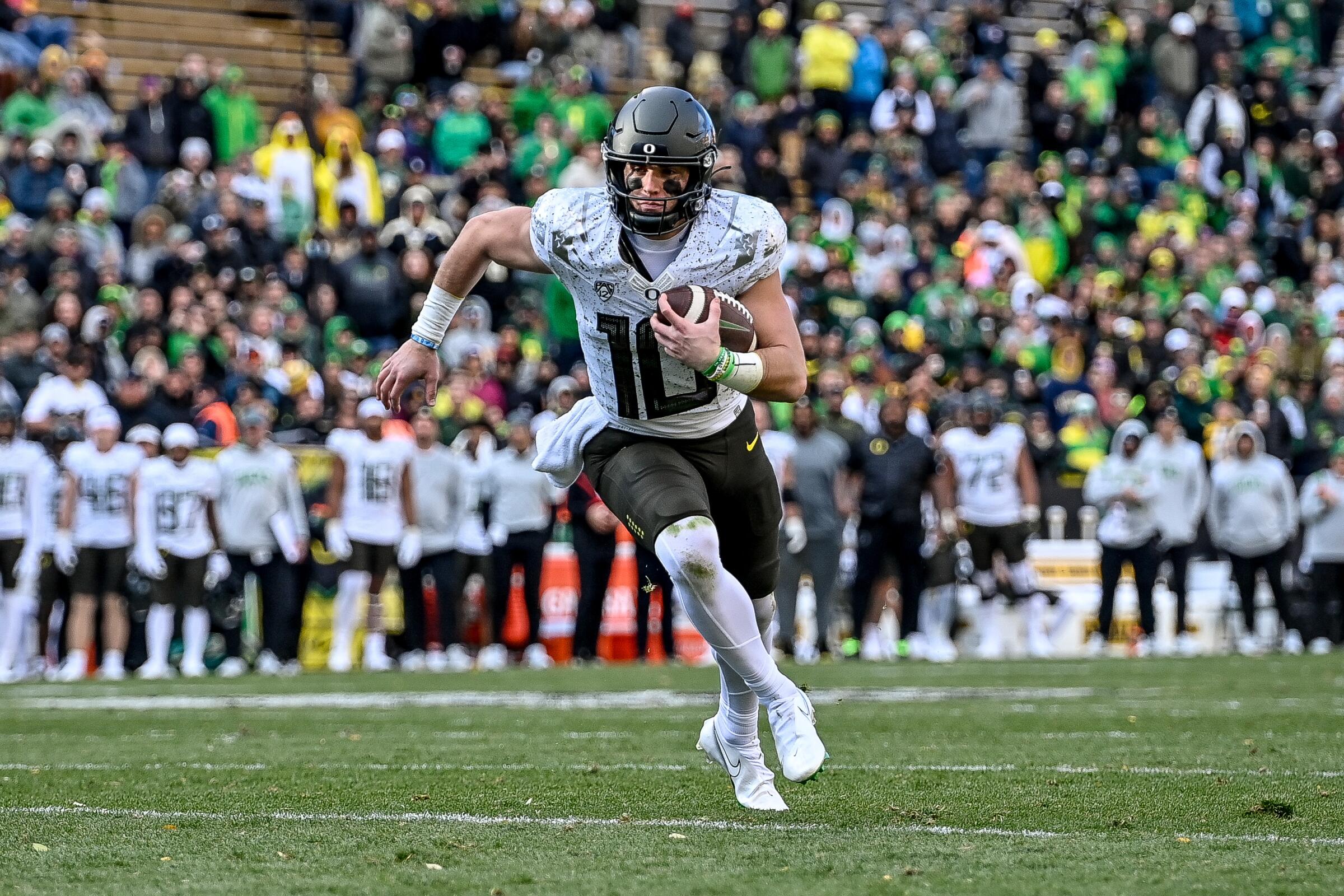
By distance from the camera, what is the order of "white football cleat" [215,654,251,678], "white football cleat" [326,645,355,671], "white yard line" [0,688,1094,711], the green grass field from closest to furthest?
1. the green grass field
2. "white yard line" [0,688,1094,711]
3. "white football cleat" [215,654,251,678]
4. "white football cleat" [326,645,355,671]

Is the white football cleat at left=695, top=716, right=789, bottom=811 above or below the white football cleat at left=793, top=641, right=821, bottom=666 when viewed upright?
above

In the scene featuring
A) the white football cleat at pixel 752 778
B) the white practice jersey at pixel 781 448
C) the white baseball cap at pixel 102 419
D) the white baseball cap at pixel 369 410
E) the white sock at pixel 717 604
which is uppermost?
the white baseball cap at pixel 369 410

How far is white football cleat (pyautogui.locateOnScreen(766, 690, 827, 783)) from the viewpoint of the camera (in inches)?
181

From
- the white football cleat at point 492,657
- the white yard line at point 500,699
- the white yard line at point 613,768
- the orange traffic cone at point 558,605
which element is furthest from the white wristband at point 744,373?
the orange traffic cone at point 558,605

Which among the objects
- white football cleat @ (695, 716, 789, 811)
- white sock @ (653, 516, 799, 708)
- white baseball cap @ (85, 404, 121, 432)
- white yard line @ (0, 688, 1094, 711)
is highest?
white baseball cap @ (85, 404, 121, 432)

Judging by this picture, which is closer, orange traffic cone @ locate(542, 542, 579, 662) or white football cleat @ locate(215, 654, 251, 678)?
white football cleat @ locate(215, 654, 251, 678)

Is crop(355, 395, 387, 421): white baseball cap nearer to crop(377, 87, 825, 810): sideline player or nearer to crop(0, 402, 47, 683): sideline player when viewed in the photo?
crop(0, 402, 47, 683): sideline player

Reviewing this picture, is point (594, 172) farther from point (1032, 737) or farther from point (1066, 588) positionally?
point (1032, 737)

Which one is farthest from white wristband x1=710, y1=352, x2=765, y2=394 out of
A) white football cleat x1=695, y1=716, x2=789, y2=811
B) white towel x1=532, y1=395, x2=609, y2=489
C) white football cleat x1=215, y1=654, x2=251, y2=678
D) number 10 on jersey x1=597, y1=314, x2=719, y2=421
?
white football cleat x1=215, y1=654, x2=251, y2=678

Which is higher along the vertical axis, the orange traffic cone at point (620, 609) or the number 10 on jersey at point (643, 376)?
the number 10 on jersey at point (643, 376)

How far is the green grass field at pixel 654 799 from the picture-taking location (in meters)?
3.71

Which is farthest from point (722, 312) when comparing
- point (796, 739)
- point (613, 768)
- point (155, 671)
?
point (155, 671)

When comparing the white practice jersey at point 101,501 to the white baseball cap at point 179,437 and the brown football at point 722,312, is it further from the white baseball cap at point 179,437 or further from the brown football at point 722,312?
the brown football at point 722,312

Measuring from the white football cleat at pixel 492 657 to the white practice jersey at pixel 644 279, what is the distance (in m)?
8.50
